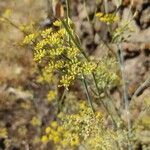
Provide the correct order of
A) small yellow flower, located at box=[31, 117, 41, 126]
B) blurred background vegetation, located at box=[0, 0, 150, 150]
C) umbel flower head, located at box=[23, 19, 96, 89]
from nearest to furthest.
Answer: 1. umbel flower head, located at box=[23, 19, 96, 89]
2. blurred background vegetation, located at box=[0, 0, 150, 150]
3. small yellow flower, located at box=[31, 117, 41, 126]

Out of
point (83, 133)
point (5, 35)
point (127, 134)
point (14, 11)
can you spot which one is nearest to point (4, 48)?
point (5, 35)

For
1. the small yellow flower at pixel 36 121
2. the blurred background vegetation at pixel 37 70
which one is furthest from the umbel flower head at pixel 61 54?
the small yellow flower at pixel 36 121

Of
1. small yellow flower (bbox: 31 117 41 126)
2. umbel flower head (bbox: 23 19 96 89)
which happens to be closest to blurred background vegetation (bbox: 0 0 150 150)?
small yellow flower (bbox: 31 117 41 126)

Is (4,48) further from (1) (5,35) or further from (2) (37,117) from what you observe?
(2) (37,117)

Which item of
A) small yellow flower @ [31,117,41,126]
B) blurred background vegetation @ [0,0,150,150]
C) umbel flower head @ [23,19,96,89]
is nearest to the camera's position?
umbel flower head @ [23,19,96,89]

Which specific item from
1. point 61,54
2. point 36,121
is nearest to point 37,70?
point 36,121

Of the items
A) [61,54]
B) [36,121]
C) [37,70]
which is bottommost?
[61,54]

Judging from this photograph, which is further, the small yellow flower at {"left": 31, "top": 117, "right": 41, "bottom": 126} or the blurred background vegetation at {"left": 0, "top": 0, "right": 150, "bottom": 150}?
the small yellow flower at {"left": 31, "top": 117, "right": 41, "bottom": 126}

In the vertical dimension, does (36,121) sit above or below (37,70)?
below

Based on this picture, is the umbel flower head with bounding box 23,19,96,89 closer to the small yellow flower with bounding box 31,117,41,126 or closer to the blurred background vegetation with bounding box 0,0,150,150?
the blurred background vegetation with bounding box 0,0,150,150

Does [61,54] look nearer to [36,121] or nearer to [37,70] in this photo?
[37,70]

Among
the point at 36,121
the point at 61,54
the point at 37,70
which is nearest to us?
the point at 61,54
